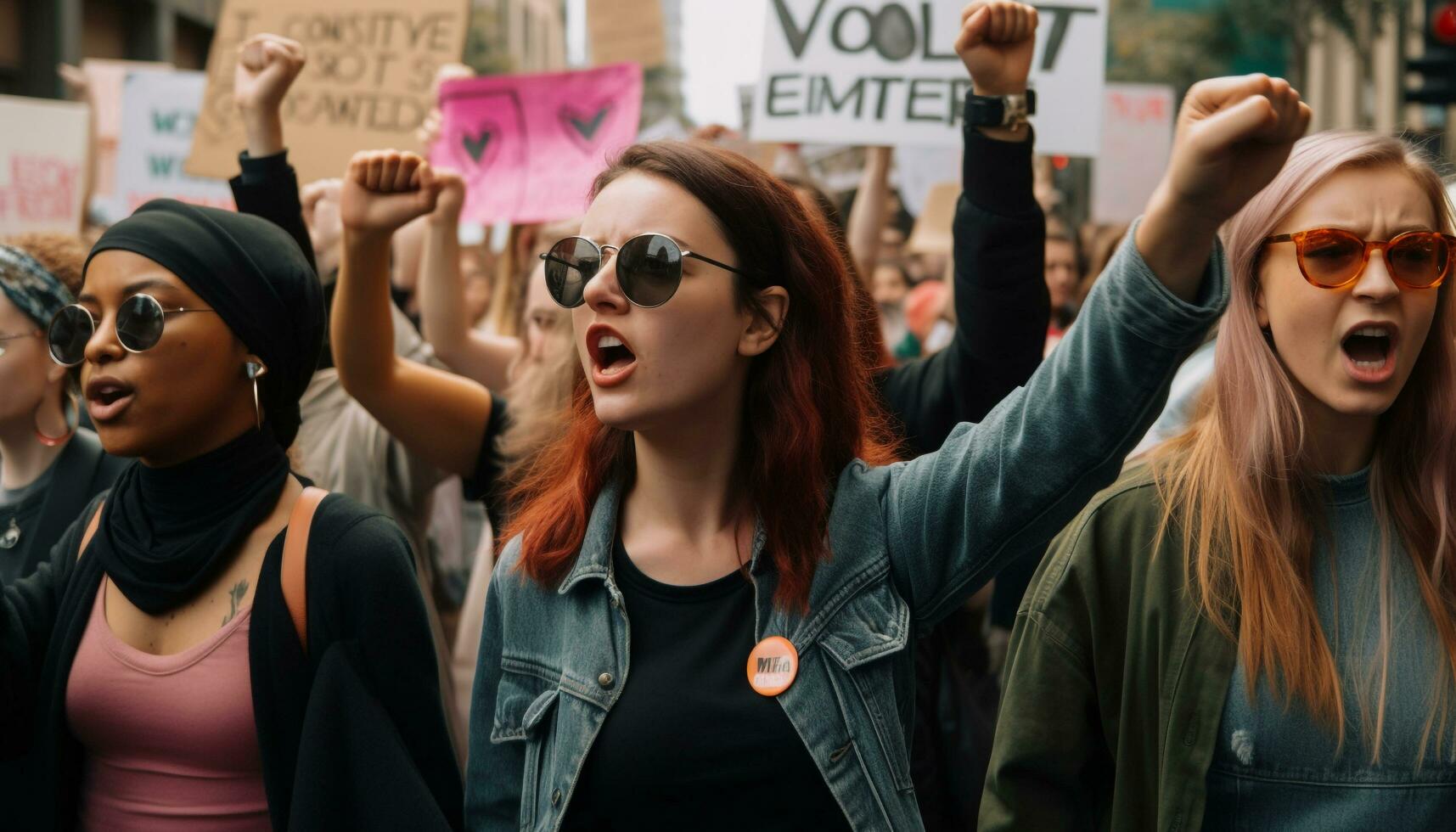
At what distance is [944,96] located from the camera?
5023 millimetres

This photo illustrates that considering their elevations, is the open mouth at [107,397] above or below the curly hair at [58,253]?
below

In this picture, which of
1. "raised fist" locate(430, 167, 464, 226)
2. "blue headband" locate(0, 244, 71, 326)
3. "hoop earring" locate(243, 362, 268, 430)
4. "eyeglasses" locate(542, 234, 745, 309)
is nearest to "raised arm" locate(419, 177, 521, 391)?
"raised fist" locate(430, 167, 464, 226)

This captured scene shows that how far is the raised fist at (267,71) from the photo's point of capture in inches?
140

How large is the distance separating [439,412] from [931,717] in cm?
124

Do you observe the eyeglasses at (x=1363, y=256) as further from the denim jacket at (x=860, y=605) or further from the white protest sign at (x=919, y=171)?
the white protest sign at (x=919, y=171)

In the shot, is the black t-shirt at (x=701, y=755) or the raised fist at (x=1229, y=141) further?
the black t-shirt at (x=701, y=755)

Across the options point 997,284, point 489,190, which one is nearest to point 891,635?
point 997,284

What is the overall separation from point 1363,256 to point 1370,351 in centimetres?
15

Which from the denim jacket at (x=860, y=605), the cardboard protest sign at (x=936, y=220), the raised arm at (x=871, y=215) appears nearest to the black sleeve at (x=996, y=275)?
the denim jacket at (x=860, y=605)

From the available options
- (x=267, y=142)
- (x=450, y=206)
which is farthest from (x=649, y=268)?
(x=450, y=206)

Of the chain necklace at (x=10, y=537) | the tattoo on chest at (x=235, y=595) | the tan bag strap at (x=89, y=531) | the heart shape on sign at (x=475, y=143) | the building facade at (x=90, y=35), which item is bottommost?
the chain necklace at (x=10, y=537)

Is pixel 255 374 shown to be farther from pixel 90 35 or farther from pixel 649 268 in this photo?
pixel 90 35

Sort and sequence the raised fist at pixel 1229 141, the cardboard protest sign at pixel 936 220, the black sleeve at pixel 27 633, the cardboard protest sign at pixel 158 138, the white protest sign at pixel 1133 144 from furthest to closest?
1. the white protest sign at pixel 1133 144
2. the cardboard protest sign at pixel 158 138
3. the cardboard protest sign at pixel 936 220
4. the black sleeve at pixel 27 633
5. the raised fist at pixel 1229 141

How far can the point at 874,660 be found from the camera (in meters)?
2.12
